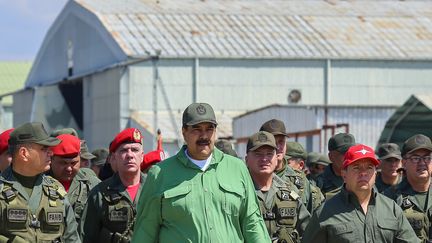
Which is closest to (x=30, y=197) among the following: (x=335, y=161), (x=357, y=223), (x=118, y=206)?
(x=118, y=206)

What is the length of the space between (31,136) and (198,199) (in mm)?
1729

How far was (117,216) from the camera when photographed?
11.4 meters

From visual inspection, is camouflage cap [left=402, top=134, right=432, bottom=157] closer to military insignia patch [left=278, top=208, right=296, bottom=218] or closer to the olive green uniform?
military insignia patch [left=278, top=208, right=296, bottom=218]

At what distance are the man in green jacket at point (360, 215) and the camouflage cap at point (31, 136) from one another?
2193 mm

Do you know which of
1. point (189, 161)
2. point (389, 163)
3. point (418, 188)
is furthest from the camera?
point (389, 163)

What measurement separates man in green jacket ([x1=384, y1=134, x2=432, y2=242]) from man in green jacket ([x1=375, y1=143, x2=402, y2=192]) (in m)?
2.72

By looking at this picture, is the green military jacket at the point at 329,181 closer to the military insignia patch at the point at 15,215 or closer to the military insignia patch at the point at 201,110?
the military insignia patch at the point at 15,215

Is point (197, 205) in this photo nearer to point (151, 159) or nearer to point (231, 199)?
point (231, 199)

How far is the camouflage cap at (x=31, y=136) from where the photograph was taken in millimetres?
9695

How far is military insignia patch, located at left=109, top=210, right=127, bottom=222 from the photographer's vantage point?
11367 mm

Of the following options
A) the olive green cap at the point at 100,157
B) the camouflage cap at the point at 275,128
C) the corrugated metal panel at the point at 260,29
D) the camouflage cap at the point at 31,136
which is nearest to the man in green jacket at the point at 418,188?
the camouflage cap at the point at 275,128

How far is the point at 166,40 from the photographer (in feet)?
166

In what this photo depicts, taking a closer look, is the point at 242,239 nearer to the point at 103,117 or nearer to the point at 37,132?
the point at 37,132

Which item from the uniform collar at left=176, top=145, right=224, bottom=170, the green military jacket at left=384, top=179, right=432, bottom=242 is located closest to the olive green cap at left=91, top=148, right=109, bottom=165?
the green military jacket at left=384, top=179, right=432, bottom=242
